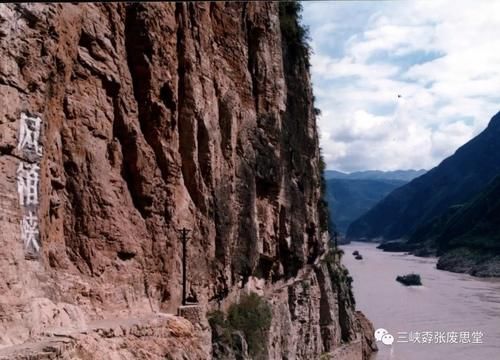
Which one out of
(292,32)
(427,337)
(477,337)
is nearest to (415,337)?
(427,337)

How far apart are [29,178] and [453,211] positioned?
105252 millimetres

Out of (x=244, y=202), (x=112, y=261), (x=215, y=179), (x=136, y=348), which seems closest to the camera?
(x=136, y=348)

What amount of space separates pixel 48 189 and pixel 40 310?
239 cm

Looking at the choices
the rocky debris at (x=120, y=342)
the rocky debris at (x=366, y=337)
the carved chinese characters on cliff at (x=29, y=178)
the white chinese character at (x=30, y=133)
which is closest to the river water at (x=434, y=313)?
the rocky debris at (x=366, y=337)

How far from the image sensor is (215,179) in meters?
17.8

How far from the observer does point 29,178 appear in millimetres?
10445

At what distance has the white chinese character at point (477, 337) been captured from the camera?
126 feet

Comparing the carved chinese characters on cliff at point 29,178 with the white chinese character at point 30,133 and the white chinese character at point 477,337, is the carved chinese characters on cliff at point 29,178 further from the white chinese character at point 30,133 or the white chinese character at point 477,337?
the white chinese character at point 477,337

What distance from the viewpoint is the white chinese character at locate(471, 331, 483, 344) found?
38.4m

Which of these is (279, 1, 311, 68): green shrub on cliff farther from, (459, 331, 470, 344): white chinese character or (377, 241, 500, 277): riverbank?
(377, 241, 500, 277): riverbank

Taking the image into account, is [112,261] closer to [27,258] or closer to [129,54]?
[27,258]

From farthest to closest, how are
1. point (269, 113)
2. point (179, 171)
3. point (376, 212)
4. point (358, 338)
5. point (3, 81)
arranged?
point (376, 212)
point (358, 338)
point (269, 113)
point (179, 171)
point (3, 81)

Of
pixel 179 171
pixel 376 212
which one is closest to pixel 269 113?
pixel 179 171

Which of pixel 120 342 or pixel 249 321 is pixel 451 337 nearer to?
pixel 249 321
